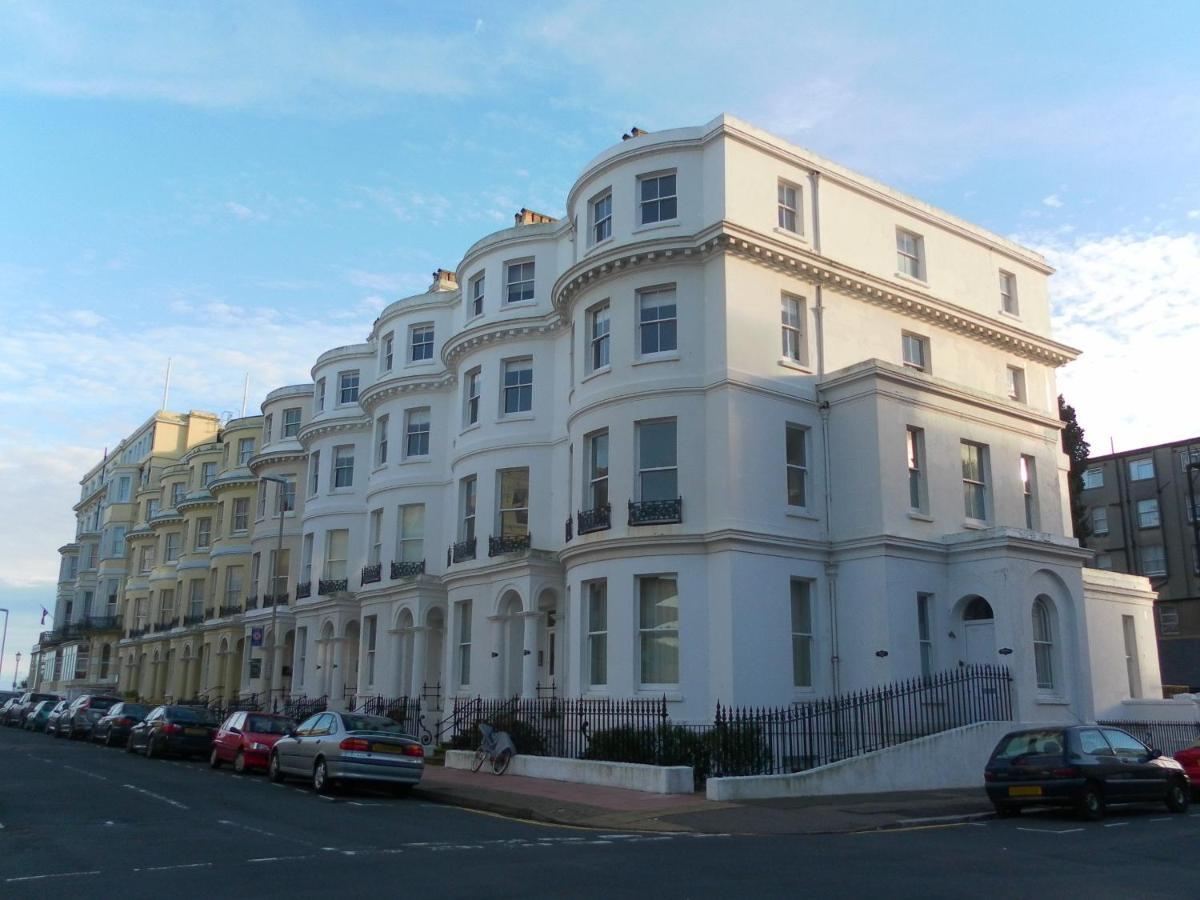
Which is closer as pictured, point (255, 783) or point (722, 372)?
point (255, 783)

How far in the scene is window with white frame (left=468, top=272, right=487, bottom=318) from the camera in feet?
111

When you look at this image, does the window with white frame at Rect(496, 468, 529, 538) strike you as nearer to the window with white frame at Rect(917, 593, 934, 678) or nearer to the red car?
the red car

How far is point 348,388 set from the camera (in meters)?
42.8

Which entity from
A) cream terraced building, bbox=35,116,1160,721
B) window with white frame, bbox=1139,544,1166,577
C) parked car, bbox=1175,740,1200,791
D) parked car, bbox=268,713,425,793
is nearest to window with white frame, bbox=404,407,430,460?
cream terraced building, bbox=35,116,1160,721

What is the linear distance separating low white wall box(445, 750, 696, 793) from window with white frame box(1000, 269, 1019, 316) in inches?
766

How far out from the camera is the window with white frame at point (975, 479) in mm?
27391

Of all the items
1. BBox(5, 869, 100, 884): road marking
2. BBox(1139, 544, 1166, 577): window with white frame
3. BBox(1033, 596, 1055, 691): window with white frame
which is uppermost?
BBox(1139, 544, 1166, 577): window with white frame

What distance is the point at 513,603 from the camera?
3061cm

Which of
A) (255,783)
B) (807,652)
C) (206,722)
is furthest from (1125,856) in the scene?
(206,722)

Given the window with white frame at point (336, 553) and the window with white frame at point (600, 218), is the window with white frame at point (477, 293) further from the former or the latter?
the window with white frame at point (336, 553)

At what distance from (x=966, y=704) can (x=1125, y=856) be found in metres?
10.8

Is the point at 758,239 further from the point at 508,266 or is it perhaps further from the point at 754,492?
the point at 508,266

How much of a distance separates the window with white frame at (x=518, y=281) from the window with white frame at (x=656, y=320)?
23.0ft

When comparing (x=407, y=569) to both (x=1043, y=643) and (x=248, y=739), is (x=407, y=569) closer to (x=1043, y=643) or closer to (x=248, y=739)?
(x=248, y=739)
